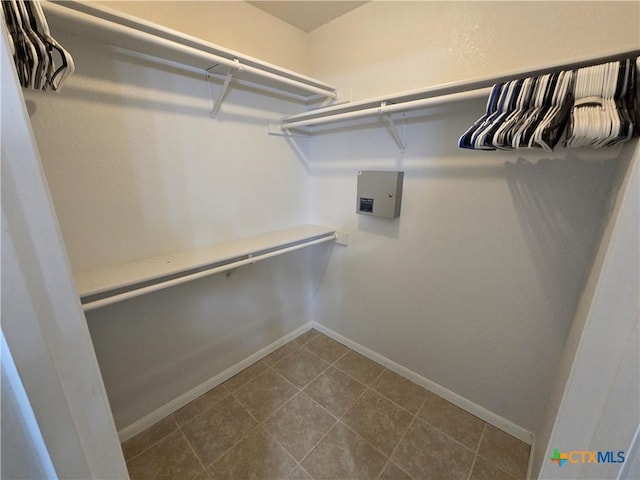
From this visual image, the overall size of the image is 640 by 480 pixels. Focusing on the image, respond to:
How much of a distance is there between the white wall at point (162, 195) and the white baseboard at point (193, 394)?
3cm

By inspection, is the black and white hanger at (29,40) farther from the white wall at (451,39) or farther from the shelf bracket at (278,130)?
the white wall at (451,39)

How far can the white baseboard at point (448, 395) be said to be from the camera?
144 cm

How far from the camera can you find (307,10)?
1610 millimetres

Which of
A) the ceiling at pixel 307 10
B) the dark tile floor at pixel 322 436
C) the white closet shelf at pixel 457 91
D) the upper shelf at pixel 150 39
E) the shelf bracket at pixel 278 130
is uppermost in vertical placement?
the ceiling at pixel 307 10

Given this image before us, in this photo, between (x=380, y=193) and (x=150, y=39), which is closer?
(x=150, y=39)

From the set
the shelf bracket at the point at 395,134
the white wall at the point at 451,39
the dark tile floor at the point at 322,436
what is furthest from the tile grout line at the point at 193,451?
the white wall at the point at 451,39

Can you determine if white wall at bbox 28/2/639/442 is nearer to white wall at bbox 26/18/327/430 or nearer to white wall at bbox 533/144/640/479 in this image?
white wall at bbox 26/18/327/430

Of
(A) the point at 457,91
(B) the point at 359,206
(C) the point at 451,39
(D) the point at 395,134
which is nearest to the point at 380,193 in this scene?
(B) the point at 359,206

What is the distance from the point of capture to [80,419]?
0.51 m

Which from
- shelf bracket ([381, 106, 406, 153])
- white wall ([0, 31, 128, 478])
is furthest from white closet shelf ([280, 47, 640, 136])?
white wall ([0, 31, 128, 478])

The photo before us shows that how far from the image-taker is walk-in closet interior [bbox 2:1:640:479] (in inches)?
32.6

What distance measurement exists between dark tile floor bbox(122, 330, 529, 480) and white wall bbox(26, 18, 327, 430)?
217 millimetres

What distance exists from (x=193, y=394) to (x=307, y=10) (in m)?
2.50

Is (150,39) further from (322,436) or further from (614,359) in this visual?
(322,436)
